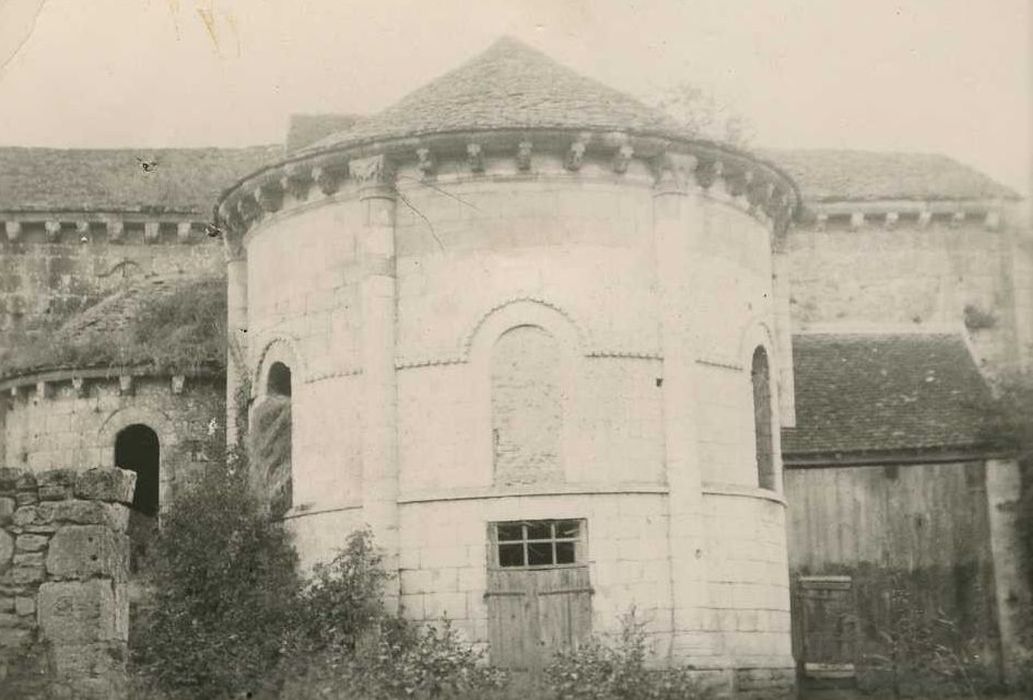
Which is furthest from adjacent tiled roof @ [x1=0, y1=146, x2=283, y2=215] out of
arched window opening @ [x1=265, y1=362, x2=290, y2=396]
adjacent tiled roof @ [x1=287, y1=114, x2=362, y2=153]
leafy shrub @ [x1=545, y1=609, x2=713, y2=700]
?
leafy shrub @ [x1=545, y1=609, x2=713, y2=700]

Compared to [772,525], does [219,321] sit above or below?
above

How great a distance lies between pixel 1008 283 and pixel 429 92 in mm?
12636

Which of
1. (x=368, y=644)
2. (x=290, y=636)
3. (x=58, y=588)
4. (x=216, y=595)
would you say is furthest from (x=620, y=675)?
(x=58, y=588)

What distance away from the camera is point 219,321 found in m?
22.9

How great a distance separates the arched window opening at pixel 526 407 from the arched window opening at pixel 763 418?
11.2ft

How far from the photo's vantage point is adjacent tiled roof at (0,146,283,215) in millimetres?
26250

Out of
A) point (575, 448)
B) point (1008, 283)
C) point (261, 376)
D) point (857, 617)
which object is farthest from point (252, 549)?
point (1008, 283)

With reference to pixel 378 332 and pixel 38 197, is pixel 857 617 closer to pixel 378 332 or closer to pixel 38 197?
pixel 378 332

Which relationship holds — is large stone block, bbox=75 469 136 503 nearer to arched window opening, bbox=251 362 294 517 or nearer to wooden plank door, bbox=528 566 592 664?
wooden plank door, bbox=528 566 592 664

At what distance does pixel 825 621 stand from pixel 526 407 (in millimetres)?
6231

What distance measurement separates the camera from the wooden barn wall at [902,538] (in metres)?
21.4

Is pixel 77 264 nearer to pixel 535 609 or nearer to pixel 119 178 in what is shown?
pixel 119 178

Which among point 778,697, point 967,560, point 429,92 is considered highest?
point 429,92

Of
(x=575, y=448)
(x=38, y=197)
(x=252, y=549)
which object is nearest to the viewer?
(x=575, y=448)
